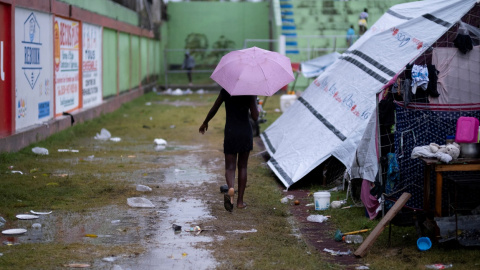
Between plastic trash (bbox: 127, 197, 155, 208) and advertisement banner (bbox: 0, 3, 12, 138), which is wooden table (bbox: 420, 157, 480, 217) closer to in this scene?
plastic trash (bbox: 127, 197, 155, 208)

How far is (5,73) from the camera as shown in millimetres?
11758

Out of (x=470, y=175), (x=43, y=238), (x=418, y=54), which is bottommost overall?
(x=43, y=238)

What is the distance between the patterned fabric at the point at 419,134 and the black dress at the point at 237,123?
1906mm

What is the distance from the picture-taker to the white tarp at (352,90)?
351 inches

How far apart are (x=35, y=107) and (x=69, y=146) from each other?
1.02 m

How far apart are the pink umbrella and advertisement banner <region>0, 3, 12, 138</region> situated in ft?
16.9

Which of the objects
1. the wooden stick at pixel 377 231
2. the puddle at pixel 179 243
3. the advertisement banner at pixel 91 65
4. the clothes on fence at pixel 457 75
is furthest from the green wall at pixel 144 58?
the wooden stick at pixel 377 231

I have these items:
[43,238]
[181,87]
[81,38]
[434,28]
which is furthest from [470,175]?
[181,87]

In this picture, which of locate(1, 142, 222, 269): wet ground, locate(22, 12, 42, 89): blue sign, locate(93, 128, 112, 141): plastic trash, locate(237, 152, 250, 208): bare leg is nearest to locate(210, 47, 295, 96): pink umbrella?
locate(237, 152, 250, 208): bare leg

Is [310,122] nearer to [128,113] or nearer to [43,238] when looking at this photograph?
[43,238]

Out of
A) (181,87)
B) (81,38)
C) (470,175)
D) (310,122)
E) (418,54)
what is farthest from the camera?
(181,87)

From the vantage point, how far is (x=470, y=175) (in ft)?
21.7

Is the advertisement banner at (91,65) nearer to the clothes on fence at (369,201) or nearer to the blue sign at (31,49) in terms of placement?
the blue sign at (31,49)

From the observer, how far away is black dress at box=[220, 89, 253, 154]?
809cm
